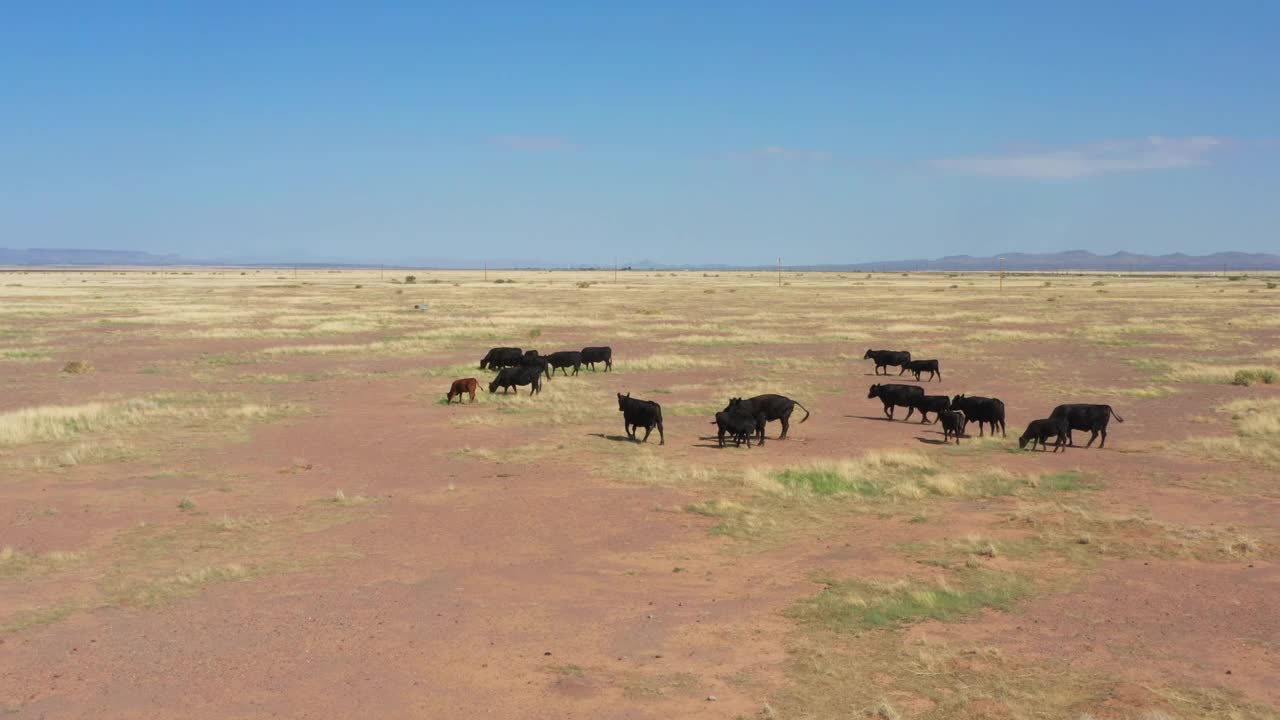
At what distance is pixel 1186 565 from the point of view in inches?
473

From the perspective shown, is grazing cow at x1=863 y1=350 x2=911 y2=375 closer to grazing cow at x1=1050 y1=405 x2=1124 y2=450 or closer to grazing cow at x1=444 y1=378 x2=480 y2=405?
A: grazing cow at x1=1050 y1=405 x2=1124 y2=450

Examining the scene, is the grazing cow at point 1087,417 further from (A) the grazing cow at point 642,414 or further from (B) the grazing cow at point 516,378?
(B) the grazing cow at point 516,378

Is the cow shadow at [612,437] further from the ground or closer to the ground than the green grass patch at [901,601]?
further from the ground

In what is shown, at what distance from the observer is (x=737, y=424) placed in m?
20.2

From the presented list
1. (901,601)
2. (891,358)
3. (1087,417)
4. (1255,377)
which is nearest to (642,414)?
(1087,417)

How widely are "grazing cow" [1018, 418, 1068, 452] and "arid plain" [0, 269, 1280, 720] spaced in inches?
19.3

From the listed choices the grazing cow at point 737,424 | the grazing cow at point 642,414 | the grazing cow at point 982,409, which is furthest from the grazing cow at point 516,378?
the grazing cow at point 982,409

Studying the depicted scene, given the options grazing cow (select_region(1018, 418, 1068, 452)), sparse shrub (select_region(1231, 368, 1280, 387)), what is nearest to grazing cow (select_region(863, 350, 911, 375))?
sparse shrub (select_region(1231, 368, 1280, 387))

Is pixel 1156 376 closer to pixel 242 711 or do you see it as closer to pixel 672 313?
pixel 242 711

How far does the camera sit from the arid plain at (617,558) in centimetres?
864

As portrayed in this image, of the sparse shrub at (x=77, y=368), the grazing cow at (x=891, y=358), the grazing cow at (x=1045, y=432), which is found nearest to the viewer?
the grazing cow at (x=1045, y=432)

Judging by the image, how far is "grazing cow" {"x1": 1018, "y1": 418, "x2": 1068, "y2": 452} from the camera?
65.0 feet

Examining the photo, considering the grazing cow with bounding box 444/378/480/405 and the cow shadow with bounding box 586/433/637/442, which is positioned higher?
the grazing cow with bounding box 444/378/480/405

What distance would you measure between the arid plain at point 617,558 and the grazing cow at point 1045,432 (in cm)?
49
